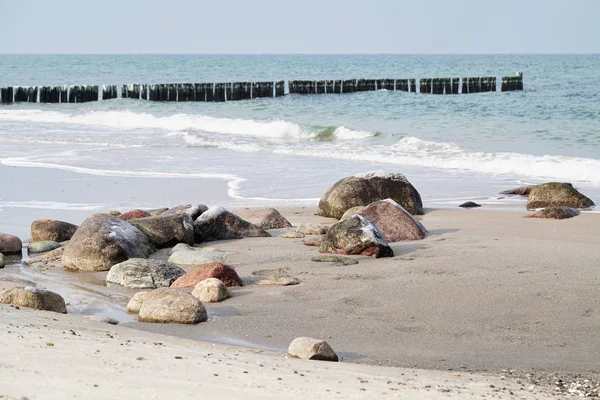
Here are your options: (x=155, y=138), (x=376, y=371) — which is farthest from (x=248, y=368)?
(x=155, y=138)

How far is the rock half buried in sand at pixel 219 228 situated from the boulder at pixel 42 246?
1444 millimetres

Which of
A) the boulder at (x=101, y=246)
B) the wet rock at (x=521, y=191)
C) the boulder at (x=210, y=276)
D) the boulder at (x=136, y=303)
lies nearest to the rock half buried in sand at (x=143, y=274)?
the boulder at (x=210, y=276)

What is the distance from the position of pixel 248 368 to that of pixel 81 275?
3.93 meters

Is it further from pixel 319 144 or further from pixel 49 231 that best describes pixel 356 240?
pixel 319 144

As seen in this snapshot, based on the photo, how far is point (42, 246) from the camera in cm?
877

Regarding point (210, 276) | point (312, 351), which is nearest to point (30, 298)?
point (210, 276)

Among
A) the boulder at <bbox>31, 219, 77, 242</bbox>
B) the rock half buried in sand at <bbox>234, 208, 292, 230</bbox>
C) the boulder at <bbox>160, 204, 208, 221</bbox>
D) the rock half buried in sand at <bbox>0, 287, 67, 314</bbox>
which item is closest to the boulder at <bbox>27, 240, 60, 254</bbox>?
the boulder at <bbox>31, 219, 77, 242</bbox>

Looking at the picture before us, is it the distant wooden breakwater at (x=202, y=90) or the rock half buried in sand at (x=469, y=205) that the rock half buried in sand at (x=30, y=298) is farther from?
the distant wooden breakwater at (x=202, y=90)

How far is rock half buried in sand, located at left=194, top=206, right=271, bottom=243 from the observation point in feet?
30.6

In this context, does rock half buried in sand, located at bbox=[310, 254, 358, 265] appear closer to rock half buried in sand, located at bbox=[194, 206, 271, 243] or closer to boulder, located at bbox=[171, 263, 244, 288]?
boulder, located at bbox=[171, 263, 244, 288]

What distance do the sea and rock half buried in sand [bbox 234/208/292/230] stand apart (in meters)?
1.83

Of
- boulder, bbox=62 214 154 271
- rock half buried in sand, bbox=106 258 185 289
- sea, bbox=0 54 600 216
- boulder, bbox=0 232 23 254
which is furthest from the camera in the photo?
sea, bbox=0 54 600 216

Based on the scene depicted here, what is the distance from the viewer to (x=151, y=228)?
8.83m

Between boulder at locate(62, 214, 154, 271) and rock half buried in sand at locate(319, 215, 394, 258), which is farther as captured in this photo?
rock half buried in sand at locate(319, 215, 394, 258)
